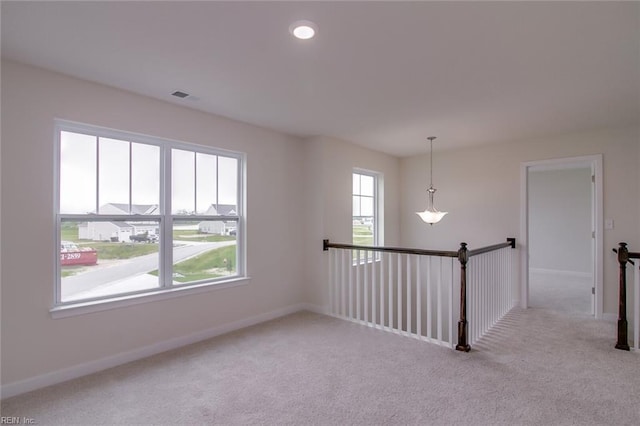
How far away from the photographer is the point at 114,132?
2.94 metres

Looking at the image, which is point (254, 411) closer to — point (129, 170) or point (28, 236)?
point (28, 236)

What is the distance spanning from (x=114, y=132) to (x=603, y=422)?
4158 mm

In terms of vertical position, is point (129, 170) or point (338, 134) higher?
point (338, 134)

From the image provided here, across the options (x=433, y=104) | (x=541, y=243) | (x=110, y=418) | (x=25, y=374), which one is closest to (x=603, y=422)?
(x=433, y=104)

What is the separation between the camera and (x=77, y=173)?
275 cm

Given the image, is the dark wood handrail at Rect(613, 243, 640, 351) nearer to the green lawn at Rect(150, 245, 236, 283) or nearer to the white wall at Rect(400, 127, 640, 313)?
the white wall at Rect(400, 127, 640, 313)

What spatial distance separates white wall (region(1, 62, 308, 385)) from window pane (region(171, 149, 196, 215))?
7.7 inches

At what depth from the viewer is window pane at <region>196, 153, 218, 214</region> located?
3580mm

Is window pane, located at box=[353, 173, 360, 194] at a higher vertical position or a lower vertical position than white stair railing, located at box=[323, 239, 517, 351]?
higher

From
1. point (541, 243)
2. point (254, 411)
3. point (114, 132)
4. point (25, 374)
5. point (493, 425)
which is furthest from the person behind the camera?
point (541, 243)

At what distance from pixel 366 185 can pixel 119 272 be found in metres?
3.74

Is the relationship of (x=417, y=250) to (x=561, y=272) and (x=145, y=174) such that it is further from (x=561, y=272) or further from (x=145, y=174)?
(x=561, y=272)

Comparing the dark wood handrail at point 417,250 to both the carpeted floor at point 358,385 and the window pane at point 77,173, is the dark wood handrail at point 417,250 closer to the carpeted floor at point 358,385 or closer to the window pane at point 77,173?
the carpeted floor at point 358,385

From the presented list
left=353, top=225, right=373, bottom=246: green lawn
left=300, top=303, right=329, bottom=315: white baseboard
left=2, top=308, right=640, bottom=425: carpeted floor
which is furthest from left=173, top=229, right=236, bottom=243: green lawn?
left=353, top=225, right=373, bottom=246: green lawn
